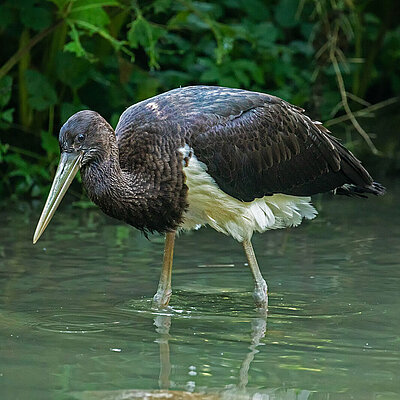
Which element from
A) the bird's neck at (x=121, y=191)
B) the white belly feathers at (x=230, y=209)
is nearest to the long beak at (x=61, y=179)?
the bird's neck at (x=121, y=191)

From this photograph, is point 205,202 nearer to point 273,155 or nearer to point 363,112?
point 273,155

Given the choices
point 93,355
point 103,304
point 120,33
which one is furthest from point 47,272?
point 120,33

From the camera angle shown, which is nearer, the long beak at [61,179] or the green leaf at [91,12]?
the long beak at [61,179]

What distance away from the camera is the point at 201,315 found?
17.6 feet

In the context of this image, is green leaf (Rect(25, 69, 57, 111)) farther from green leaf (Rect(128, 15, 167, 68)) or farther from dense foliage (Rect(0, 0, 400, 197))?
green leaf (Rect(128, 15, 167, 68))

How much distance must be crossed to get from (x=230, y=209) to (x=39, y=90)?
373cm

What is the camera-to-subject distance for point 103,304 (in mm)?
5582

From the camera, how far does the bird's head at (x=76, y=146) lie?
208 inches

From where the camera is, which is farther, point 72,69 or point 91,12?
point 72,69

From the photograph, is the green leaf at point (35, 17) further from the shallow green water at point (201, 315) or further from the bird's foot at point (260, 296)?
the bird's foot at point (260, 296)

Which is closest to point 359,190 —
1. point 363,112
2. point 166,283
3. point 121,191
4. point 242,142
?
point 242,142

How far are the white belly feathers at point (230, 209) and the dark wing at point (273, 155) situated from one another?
58 mm

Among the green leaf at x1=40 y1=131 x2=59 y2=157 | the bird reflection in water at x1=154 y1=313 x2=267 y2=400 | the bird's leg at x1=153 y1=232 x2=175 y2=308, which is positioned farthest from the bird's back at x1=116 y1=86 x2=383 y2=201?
the green leaf at x1=40 y1=131 x2=59 y2=157

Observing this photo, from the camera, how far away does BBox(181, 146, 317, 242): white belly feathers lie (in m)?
5.48
